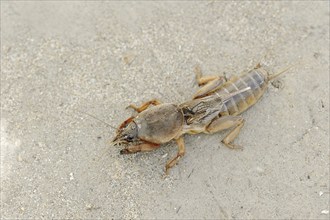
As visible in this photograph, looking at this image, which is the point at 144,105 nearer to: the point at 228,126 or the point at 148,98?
the point at 148,98

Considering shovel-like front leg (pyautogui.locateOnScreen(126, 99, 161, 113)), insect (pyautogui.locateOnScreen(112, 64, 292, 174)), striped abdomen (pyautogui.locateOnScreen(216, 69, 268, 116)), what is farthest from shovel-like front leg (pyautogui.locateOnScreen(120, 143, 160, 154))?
striped abdomen (pyautogui.locateOnScreen(216, 69, 268, 116))

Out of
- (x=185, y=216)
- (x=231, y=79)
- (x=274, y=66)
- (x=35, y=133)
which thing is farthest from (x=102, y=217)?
(x=274, y=66)

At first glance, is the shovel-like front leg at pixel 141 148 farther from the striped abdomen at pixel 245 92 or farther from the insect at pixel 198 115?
the striped abdomen at pixel 245 92

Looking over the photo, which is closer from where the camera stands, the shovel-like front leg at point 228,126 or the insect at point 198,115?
the insect at point 198,115

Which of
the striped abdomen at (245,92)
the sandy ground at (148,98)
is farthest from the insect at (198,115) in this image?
the sandy ground at (148,98)

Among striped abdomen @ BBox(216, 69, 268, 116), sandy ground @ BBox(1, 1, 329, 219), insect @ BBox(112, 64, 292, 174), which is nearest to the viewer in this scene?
insect @ BBox(112, 64, 292, 174)

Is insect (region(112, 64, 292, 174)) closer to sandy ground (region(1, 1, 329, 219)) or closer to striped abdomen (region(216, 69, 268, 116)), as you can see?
striped abdomen (region(216, 69, 268, 116))

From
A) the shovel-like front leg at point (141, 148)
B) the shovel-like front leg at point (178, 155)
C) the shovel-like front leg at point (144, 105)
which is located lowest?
the shovel-like front leg at point (178, 155)
